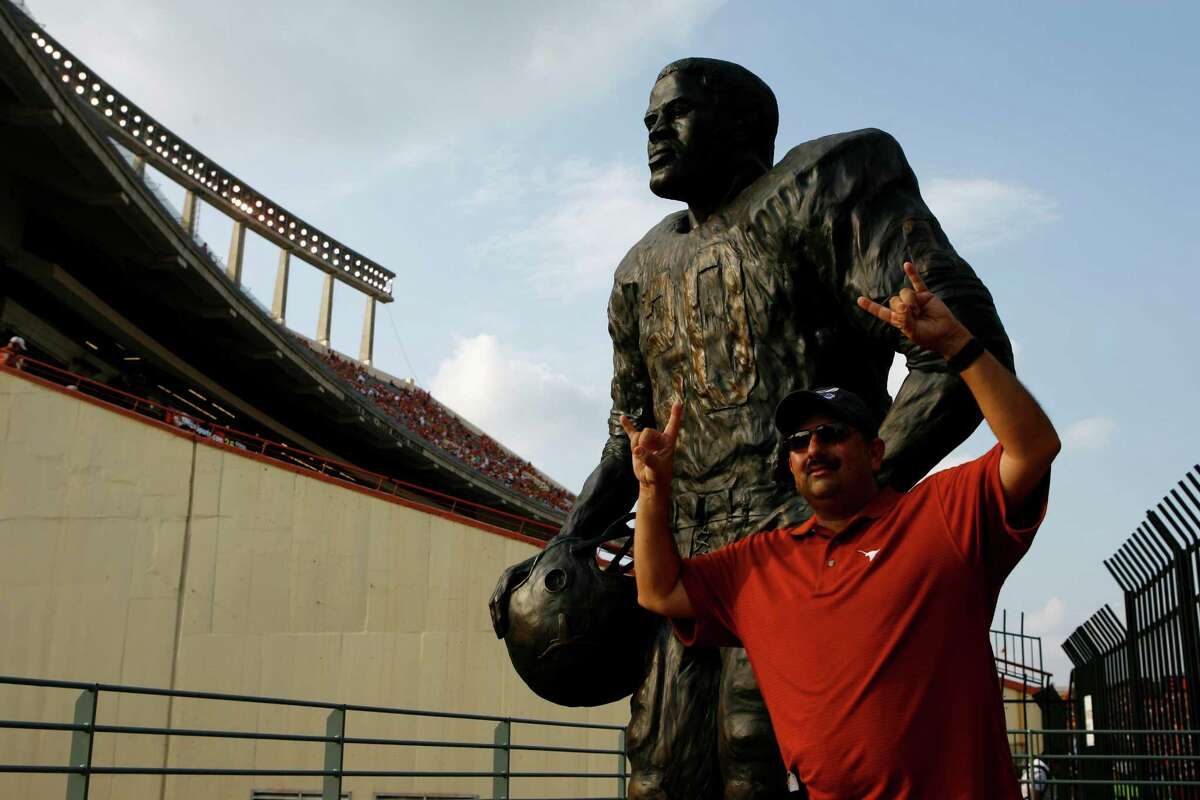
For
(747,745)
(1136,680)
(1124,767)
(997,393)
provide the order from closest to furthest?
(997,393) → (747,745) → (1136,680) → (1124,767)

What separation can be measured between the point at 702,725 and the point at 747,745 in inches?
8.6

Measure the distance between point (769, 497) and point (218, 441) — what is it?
48.5 ft

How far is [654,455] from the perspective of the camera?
2.69m

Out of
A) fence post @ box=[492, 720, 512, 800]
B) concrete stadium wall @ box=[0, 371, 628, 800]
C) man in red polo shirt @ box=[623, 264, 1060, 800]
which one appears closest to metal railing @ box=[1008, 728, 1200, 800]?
fence post @ box=[492, 720, 512, 800]

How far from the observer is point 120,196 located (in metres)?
21.2

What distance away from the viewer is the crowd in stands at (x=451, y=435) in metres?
36.3

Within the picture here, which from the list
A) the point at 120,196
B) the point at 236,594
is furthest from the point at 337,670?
the point at 120,196

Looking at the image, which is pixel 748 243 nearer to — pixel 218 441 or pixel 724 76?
pixel 724 76

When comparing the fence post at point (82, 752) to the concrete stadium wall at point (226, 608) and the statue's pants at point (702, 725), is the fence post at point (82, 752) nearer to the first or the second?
the statue's pants at point (702, 725)

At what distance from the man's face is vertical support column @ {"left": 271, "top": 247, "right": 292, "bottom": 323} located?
43.7 meters

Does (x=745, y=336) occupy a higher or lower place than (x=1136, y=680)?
higher

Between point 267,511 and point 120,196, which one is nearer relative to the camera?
point 267,511

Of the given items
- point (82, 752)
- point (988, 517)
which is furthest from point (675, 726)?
point (82, 752)

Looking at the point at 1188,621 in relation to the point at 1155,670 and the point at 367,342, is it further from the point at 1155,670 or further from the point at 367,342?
the point at 367,342
